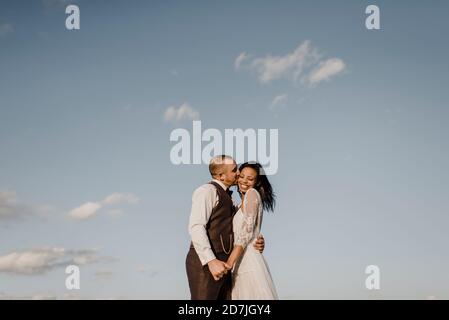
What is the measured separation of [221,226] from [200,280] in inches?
23.0

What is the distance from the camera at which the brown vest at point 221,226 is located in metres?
5.61

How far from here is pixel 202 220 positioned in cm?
547

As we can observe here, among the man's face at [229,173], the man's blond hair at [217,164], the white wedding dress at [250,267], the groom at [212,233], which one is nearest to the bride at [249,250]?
the white wedding dress at [250,267]

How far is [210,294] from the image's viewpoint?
5.54 meters

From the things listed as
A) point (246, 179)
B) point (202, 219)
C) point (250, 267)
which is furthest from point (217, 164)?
point (250, 267)

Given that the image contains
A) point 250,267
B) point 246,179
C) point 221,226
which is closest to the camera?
point 221,226

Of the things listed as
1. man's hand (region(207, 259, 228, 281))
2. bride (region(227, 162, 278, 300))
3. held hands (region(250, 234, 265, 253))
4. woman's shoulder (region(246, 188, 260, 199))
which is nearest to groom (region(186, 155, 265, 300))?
man's hand (region(207, 259, 228, 281))

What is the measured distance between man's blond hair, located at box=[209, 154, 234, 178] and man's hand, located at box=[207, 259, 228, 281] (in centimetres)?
91

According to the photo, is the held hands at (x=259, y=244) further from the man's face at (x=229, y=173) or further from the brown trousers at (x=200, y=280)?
the man's face at (x=229, y=173)

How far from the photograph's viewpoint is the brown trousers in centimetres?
553

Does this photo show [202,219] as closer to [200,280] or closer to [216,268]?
[216,268]

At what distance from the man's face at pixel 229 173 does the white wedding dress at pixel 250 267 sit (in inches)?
Answer: 9.6
